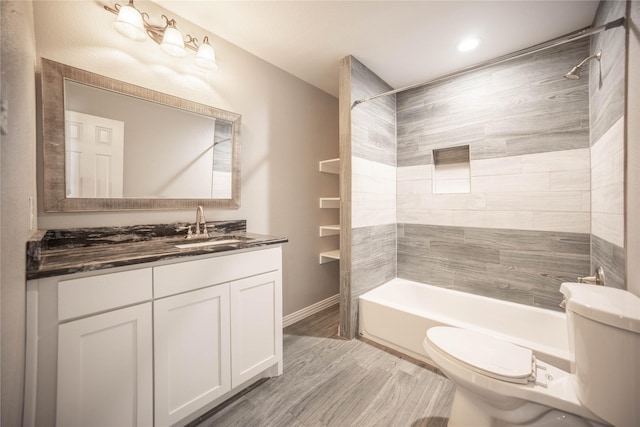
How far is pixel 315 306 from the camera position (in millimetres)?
2576

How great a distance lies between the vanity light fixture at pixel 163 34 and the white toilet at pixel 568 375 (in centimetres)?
228

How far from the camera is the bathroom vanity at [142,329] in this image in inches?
33.3

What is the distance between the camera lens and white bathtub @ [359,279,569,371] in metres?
1.72

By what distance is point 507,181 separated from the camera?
1972 millimetres

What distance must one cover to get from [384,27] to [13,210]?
2150mm

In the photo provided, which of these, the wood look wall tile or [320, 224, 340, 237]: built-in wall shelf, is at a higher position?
[320, 224, 340, 237]: built-in wall shelf

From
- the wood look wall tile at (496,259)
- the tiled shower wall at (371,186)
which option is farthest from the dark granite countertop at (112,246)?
the wood look wall tile at (496,259)

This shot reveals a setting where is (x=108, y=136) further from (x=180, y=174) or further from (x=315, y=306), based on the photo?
(x=315, y=306)

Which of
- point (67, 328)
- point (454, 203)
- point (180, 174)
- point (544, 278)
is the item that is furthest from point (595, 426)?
point (180, 174)

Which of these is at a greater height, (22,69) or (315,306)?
(22,69)

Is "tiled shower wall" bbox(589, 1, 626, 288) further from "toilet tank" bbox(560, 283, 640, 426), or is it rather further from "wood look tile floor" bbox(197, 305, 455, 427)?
"wood look tile floor" bbox(197, 305, 455, 427)

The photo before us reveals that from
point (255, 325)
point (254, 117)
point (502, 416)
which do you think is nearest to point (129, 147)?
point (254, 117)

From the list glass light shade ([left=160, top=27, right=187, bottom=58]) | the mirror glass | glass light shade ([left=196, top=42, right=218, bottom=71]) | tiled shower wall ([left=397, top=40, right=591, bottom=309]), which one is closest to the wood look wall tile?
tiled shower wall ([left=397, top=40, right=591, bottom=309])

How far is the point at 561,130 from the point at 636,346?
5.40 ft
